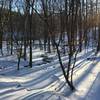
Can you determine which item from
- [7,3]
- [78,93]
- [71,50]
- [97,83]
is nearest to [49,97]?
[78,93]

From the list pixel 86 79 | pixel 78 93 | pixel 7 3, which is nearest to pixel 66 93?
pixel 78 93

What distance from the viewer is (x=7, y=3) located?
2702 cm

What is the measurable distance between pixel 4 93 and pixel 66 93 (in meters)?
1.94

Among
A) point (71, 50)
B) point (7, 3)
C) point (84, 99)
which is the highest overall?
point (7, 3)

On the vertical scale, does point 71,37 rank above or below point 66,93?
above

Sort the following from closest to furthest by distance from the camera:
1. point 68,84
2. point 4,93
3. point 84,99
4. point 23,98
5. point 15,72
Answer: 1. point 23,98
2. point 4,93
3. point 84,99
4. point 68,84
5. point 15,72

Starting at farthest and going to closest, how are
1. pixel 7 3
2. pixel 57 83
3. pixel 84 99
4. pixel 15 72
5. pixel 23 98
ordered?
pixel 7 3 → pixel 15 72 → pixel 57 83 → pixel 84 99 → pixel 23 98

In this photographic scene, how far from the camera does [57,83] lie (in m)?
10.3

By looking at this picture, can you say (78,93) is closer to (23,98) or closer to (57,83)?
(57,83)

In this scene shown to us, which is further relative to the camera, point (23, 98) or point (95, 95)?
point (95, 95)

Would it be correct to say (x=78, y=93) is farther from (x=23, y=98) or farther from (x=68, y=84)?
(x=23, y=98)

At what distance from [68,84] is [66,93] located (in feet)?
2.21

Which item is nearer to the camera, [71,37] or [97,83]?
[71,37]

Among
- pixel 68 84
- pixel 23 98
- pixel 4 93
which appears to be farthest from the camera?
pixel 68 84
